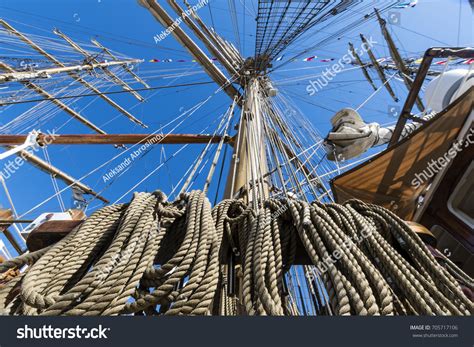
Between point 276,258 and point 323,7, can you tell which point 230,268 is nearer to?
point 276,258

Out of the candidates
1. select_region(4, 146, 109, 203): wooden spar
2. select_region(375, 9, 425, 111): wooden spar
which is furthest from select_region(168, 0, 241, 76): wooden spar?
select_region(375, 9, 425, 111): wooden spar

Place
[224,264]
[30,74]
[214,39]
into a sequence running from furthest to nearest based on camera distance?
[30,74], [214,39], [224,264]

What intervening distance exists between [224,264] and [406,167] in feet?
7.90

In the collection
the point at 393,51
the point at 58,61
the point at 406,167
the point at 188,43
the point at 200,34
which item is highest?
the point at 58,61

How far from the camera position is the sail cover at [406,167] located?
2.56 meters

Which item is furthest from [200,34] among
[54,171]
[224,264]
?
[54,171]

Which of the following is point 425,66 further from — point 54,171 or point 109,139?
point 54,171

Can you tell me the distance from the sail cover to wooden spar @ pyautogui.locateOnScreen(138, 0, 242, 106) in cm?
436

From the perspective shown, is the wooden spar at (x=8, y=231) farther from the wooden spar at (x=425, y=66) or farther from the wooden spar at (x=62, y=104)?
the wooden spar at (x=425, y=66)

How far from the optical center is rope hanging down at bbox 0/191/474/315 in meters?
0.85

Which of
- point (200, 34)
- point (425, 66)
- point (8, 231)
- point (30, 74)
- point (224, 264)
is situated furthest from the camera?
point (30, 74)

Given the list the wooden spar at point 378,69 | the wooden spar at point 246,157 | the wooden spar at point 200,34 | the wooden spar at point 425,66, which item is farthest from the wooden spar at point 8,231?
the wooden spar at point 378,69

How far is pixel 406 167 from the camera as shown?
9.19 ft

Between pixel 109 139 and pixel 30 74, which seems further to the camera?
pixel 30 74
